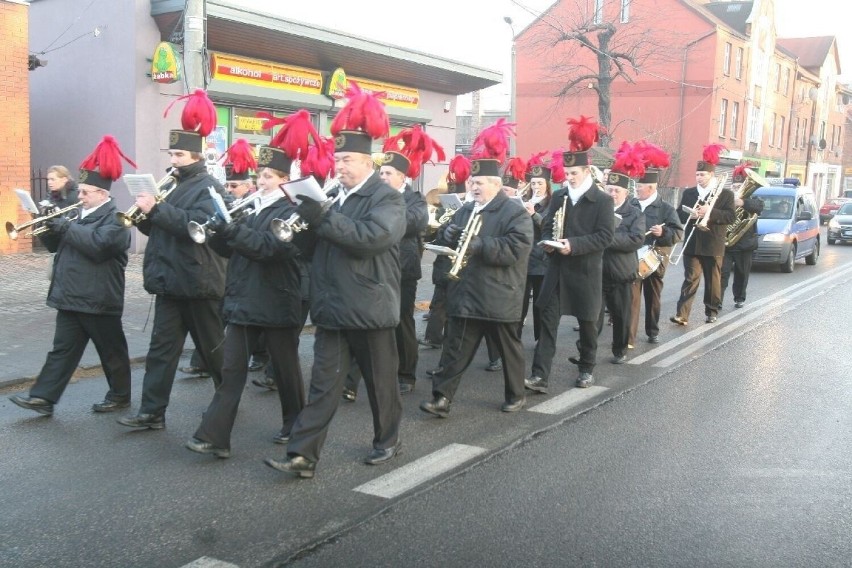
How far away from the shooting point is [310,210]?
4.57m

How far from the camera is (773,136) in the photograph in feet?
181

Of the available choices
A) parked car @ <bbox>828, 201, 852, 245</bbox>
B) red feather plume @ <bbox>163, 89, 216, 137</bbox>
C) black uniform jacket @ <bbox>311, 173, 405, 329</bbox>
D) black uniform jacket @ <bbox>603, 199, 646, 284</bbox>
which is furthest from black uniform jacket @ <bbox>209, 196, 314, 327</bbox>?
parked car @ <bbox>828, 201, 852, 245</bbox>

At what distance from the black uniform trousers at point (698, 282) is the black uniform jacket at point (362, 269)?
6.62 m

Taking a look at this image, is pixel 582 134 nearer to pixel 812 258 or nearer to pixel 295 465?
pixel 295 465

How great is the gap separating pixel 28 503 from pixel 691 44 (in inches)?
1703

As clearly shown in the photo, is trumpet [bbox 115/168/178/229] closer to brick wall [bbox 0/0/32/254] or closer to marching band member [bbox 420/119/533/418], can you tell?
marching band member [bbox 420/119/533/418]

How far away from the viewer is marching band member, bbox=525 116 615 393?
7.33 m

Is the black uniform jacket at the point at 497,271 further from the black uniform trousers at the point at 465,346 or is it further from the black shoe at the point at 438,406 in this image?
the black shoe at the point at 438,406

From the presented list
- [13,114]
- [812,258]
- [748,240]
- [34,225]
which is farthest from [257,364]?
[812,258]

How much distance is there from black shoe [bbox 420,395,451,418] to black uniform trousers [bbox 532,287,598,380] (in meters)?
1.16

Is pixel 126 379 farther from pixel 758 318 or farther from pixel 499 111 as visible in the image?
pixel 499 111

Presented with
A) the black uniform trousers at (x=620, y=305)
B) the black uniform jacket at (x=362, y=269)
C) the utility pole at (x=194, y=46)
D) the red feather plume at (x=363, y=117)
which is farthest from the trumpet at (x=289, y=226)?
the utility pole at (x=194, y=46)

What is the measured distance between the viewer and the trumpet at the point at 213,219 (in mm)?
5047

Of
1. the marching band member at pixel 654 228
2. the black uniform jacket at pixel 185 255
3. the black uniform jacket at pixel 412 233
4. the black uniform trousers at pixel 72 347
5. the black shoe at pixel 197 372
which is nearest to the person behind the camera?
the black uniform jacket at pixel 185 255
